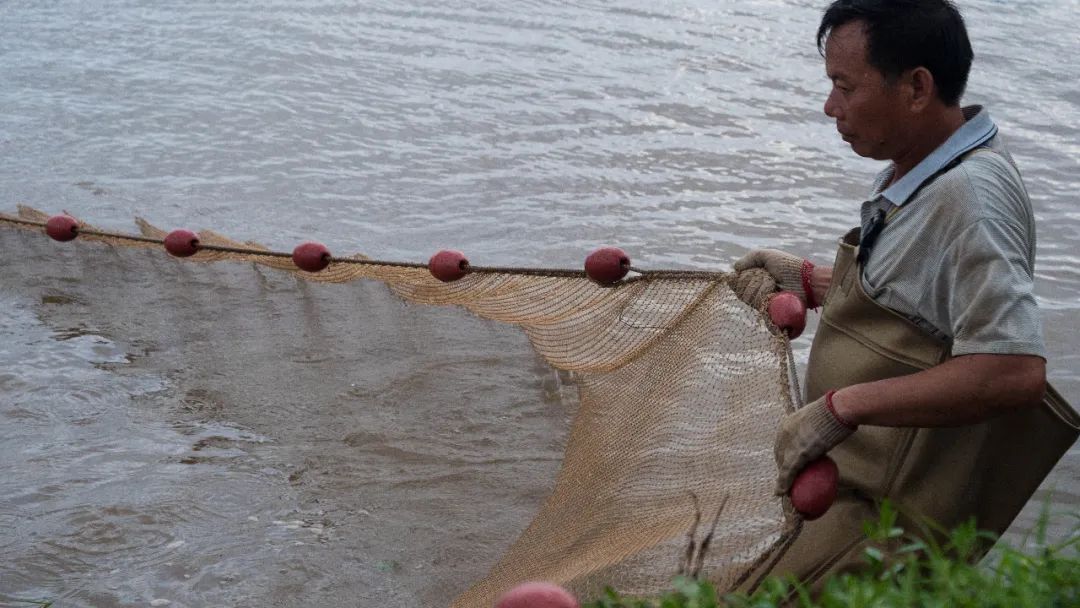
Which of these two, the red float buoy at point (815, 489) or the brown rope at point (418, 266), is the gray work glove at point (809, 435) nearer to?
the red float buoy at point (815, 489)

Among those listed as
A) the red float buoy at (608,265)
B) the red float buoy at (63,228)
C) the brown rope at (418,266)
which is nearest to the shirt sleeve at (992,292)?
the brown rope at (418,266)

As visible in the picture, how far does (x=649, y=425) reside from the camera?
3.76 meters

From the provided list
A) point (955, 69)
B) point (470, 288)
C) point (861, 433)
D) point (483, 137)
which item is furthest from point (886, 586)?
point (483, 137)

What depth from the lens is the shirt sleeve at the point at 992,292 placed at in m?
2.18

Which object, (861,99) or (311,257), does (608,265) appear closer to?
(861,99)

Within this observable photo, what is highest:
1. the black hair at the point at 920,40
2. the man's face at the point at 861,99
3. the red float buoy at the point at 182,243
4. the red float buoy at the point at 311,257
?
the black hair at the point at 920,40

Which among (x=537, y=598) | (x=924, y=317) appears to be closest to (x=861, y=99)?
(x=924, y=317)

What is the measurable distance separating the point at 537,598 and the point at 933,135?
1.39m

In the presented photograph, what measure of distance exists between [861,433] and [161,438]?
9.94ft

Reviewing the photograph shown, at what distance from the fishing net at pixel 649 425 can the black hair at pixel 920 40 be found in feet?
2.85

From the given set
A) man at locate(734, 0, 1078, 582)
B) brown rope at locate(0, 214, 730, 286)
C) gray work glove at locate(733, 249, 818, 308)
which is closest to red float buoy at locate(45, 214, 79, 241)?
brown rope at locate(0, 214, 730, 286)

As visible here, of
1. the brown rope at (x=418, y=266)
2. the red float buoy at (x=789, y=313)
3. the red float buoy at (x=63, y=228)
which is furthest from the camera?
the red float buoy at (x=63, y=228)

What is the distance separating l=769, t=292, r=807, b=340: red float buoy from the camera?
10.4 feet

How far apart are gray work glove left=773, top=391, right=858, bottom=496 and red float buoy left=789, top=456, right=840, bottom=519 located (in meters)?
0.02
